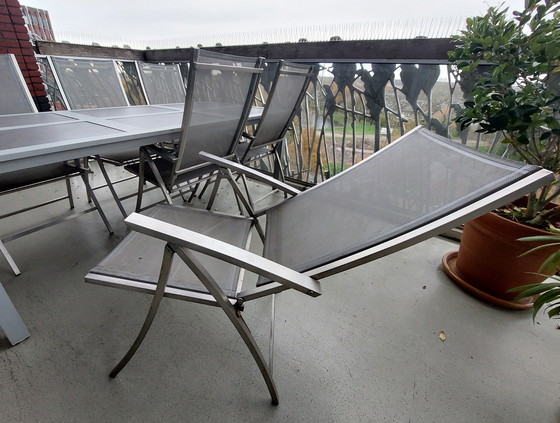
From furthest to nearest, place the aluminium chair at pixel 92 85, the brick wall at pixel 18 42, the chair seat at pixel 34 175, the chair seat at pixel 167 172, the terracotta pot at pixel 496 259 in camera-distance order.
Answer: the brick wall at pixel 18 42 < the aluminium chair at pixel 92 85 < the chair seat at pixel 167 172 < the chair seat at pixel 34 175 < the terracotta pot at pixel 496 259

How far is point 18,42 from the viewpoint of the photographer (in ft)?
9.55

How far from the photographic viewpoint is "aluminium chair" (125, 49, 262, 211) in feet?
4.57

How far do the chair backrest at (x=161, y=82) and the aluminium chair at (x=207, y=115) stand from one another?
1426mm

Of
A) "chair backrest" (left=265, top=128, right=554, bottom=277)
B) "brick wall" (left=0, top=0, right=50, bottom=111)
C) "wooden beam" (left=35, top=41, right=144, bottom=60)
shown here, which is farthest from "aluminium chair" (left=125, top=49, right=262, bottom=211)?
"wooden beam" (left=35, top=41, right=144, bottom=60)

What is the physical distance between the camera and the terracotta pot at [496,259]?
4.50ft

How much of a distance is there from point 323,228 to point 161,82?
284cm

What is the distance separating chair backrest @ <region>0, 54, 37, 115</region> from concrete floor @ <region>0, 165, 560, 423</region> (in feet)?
4.15

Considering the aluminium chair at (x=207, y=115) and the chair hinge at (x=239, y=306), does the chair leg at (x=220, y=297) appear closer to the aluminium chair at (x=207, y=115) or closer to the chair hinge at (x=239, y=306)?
the chair hinge at (x=239, y=306)

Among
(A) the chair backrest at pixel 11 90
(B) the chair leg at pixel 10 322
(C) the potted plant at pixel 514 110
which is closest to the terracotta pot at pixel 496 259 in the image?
(C) the potted plant at pixel 514 110

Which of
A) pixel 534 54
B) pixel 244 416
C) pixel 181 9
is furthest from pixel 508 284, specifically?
pixel 181 9

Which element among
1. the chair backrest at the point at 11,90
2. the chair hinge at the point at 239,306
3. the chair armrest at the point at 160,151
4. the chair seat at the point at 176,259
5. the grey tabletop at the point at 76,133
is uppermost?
the chair backrest at the point at 11,90

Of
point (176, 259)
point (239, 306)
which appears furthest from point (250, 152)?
point (239, 306)

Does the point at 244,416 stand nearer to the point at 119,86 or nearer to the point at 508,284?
the point at 508,284

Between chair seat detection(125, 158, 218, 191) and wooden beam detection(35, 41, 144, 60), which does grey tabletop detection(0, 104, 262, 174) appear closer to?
chair seat detection(125, 158, 218, 191)
